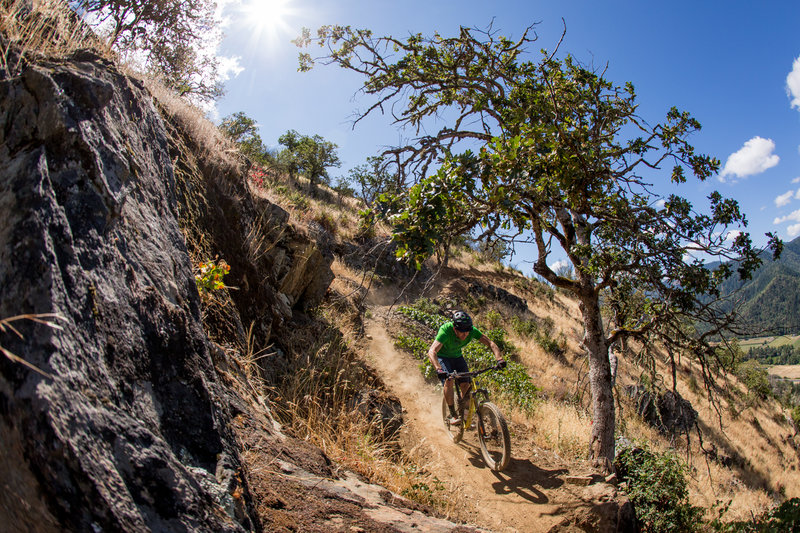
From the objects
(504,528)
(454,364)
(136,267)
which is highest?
(136,267)

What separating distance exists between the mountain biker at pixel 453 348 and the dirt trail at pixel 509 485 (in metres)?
0.64

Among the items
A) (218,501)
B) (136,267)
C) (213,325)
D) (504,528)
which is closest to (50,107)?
(136,267)

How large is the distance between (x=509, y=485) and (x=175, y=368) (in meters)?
5.44

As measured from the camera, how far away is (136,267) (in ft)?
7.75

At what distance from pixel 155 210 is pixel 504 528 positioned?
5274mm

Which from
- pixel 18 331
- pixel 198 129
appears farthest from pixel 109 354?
pixel 198 129

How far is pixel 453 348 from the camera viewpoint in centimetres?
692

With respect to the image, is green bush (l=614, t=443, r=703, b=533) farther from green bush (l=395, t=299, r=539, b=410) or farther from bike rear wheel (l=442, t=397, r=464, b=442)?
green bush (l=395, t=299, r=539, b=410)

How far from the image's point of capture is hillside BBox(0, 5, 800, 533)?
5.02 feet

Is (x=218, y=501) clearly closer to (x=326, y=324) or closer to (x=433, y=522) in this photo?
(x=433, y=522)

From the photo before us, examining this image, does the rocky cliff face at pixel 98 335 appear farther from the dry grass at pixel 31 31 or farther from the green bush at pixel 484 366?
the green bush at pixel 484 366

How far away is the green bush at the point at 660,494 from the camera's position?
5.64 m

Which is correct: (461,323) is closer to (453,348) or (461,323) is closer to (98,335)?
(453,348)

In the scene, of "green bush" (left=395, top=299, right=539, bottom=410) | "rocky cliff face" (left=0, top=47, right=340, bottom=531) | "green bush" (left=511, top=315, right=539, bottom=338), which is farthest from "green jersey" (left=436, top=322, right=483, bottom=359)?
"green bush" (left=511, top=315, right=539, bottom=338)
